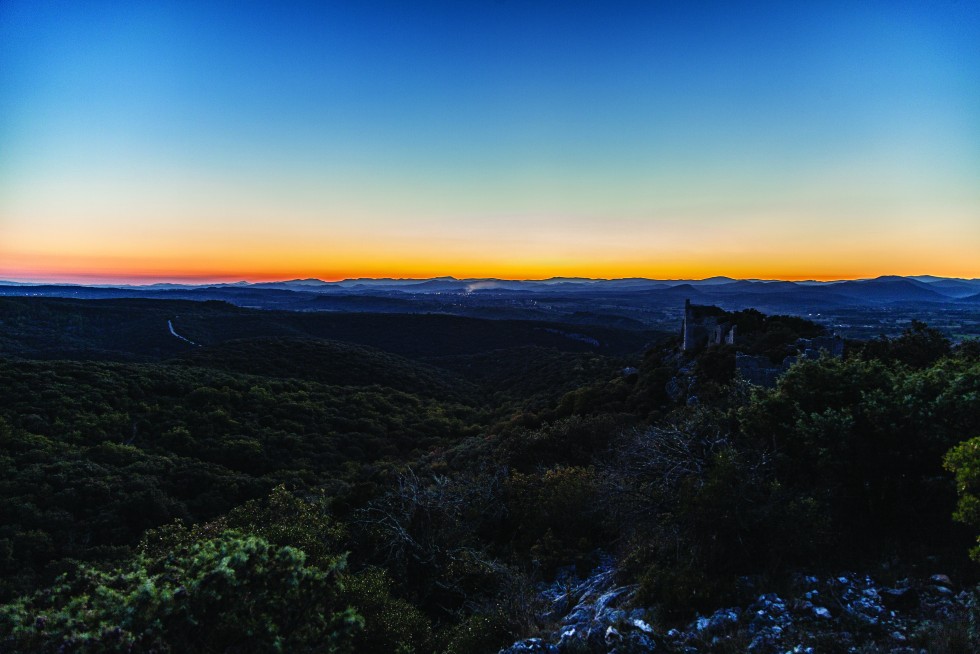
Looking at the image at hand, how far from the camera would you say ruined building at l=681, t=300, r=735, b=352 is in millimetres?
25406

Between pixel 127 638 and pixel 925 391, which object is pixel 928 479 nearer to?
pixel 925 391

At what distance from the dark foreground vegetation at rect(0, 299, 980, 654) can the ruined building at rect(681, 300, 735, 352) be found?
92.0 inches

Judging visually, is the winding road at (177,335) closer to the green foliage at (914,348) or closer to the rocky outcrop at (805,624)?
the rocky outcrop at (805,624)

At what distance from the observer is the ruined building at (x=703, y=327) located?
83.4 ft

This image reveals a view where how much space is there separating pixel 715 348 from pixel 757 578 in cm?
1856

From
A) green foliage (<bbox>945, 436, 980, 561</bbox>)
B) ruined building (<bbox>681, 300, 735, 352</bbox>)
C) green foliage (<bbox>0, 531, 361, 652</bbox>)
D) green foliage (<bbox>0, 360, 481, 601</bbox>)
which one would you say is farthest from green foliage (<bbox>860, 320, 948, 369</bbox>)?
green foliage (<bbox>0, 360, 481, 601</bbox>)

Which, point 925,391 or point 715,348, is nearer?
point 925,391

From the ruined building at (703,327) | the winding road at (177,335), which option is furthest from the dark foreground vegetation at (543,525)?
the winding road at (177,335)

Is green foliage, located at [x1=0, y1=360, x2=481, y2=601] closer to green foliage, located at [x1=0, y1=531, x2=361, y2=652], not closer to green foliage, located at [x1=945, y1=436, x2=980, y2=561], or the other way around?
green foliage, located at [x1=0, y1=531, x2=361, y2=652]

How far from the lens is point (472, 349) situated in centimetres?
7525

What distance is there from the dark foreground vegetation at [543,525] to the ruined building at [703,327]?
7.67ft

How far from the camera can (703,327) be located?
89.1 feet

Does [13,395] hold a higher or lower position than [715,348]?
lower

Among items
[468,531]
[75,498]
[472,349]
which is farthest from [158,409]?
[472,349]
